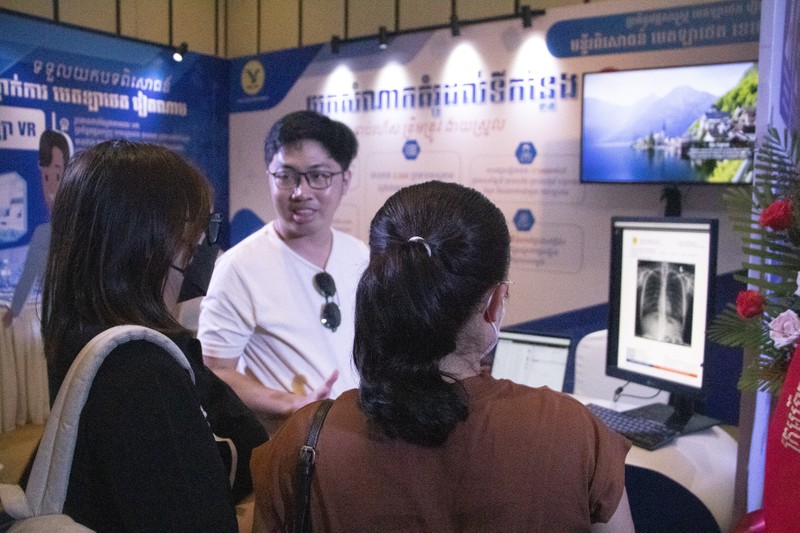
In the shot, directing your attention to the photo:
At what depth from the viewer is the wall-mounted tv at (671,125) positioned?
3.39 meters

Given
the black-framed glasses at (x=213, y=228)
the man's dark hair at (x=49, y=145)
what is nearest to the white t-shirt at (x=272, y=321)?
the black-framed glasses at (x=213, y=228)

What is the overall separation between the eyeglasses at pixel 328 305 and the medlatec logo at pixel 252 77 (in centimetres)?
410

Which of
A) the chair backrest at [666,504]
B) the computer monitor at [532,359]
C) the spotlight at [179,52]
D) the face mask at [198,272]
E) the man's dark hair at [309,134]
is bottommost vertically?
the chair backrest at [666,504]

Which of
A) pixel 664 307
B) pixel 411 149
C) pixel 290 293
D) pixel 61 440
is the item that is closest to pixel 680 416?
pixel 664 307

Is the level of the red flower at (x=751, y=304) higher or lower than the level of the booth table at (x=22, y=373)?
higher

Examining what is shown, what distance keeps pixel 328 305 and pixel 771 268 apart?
1.10 m

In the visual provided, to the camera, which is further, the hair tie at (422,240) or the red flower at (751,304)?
the red flower at (751,304)

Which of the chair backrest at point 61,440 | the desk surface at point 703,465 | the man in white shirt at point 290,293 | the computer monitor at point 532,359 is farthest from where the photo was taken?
the computer monitor at point 532,359

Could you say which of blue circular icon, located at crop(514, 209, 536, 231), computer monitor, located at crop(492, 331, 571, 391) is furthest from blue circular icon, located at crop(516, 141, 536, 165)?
computer monitor, located at crop(492, 331, 571, 391)

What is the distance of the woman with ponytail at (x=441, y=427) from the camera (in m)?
0.91

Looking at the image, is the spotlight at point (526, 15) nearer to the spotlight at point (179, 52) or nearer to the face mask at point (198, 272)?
the spotlight at point (179, 52)

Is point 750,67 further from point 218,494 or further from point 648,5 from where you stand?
point 218,494

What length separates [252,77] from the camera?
5.72 m

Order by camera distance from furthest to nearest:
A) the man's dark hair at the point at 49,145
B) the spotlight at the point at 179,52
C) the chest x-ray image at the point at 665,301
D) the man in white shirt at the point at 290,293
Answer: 1. the spotlight at the point at 179,52
2. the man's dark hair at the point at 49,145
3. the chest x-ray image at the point at 665,301
4. the man in white shirt at the point at 290,293
